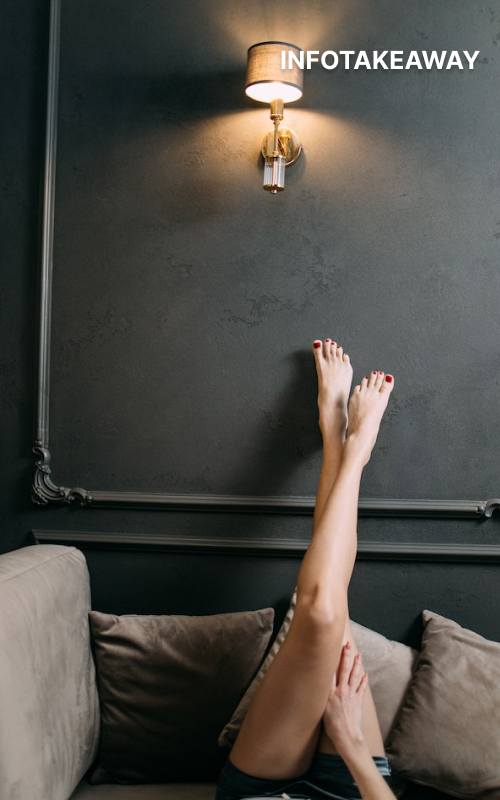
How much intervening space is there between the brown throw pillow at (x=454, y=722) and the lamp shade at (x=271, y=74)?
1.53 meters

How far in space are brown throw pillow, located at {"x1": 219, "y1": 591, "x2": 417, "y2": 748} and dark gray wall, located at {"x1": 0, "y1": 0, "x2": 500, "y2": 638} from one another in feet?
0.39

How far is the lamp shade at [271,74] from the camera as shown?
7.44 ft

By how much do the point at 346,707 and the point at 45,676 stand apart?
67 cm

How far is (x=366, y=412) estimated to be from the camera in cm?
230

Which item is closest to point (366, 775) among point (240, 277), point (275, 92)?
point (240, 277)

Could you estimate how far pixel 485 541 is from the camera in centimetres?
239

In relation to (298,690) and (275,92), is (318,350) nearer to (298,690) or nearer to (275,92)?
(275,92)

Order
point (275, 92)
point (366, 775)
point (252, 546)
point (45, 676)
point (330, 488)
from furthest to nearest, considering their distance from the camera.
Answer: point (252, 546), point (275, 92), point (330, 488), point (45, 676), point (366, 775)

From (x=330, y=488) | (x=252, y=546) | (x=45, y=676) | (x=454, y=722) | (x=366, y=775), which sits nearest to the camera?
(x=366, y=775)

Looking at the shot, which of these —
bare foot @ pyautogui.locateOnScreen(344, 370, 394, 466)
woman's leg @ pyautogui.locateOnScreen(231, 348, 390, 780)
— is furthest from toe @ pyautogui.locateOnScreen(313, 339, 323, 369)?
woman's leg @ pyautogui.locateOnScreen(231, 348, 390, 780)

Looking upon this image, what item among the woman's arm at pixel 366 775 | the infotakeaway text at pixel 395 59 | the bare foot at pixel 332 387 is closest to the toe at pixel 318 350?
the bare foot at pixel 332 387

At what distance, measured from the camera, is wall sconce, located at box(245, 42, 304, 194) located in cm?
227

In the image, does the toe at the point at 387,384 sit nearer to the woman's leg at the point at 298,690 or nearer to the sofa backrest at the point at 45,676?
the woman's leg at the point at 298,690

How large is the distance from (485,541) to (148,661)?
0.98m
